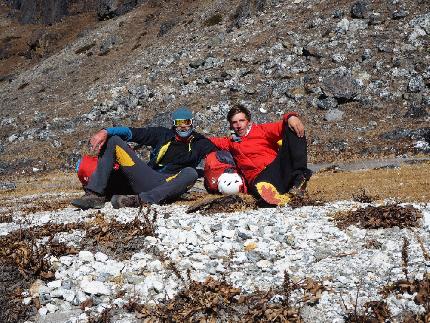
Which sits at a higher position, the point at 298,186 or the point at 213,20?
the point at 213,20

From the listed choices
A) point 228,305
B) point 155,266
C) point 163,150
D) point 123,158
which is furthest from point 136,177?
point 228,305

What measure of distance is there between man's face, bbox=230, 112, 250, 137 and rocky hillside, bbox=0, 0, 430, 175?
13864 millimetres

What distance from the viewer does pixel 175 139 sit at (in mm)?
10156

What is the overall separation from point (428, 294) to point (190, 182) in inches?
225

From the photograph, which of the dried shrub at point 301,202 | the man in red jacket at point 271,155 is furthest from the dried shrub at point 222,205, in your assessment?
the dried shrub at point 301,202

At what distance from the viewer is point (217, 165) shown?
9789mm

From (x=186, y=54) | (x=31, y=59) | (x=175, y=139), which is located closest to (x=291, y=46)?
(x=186, y=54)

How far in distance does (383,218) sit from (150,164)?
534cm

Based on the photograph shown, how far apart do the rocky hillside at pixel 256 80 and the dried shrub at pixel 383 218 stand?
15.5 meters

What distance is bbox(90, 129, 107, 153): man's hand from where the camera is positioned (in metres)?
8.90

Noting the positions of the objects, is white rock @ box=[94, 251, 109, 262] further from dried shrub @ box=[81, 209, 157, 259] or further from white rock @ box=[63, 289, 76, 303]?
white rock @ box=[63, 289, 76, 303]

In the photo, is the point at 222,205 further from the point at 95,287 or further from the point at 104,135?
the point at 95,287

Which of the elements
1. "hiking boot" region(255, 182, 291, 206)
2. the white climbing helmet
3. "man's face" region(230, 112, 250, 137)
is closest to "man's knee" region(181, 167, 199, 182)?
the white climbing helmet

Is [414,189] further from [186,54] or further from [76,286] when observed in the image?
[186,54]
